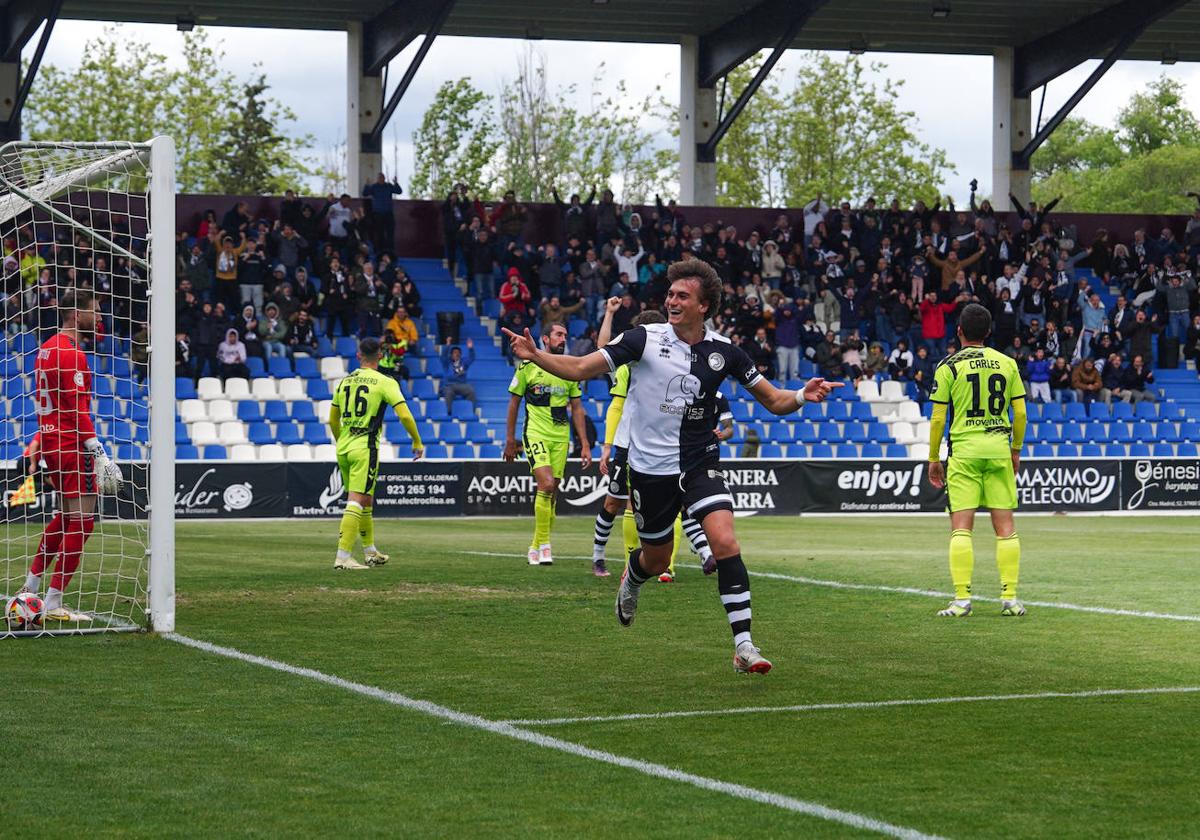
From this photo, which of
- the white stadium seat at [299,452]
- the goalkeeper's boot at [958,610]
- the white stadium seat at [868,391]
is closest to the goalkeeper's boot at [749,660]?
the goalkeeper's boot at [958,610]

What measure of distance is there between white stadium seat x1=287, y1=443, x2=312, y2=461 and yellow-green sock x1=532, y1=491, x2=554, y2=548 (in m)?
13.1

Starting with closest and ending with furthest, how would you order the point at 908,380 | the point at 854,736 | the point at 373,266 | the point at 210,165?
the point at 854,736, the point at 373,266, the point at 908,380, the point at 210,165

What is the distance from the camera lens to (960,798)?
19.6 feet

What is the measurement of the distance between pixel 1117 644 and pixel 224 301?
23.6 meters

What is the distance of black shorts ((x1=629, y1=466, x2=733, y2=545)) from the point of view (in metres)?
9.02

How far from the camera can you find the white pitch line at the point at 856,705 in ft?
25.1

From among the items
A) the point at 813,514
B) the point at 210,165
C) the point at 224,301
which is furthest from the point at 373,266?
the point at 210,165

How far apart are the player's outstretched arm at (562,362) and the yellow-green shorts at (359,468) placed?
7.40 metres

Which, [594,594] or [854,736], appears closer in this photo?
[854,736]

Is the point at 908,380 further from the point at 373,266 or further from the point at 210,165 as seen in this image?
the point at 210,165

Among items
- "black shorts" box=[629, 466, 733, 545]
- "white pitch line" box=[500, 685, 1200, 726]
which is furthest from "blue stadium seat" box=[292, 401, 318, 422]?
"white pitch line" box=[500, 685, 1200, 726]

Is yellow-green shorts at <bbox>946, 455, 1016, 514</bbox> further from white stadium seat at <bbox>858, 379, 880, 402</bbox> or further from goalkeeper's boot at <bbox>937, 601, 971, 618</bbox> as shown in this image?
white stadium seat at <bbox>858, 379, 880, 402</bbox>

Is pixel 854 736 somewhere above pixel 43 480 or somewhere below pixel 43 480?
below

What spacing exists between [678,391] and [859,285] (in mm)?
27323
